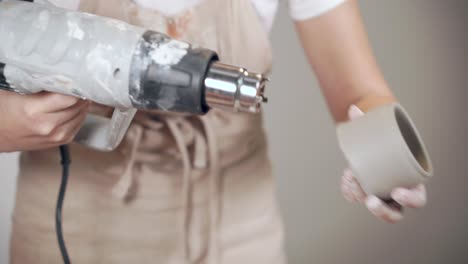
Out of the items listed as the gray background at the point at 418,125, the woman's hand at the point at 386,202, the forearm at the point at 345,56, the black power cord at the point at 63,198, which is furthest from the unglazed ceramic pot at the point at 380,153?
the gray background at the point at 418,125

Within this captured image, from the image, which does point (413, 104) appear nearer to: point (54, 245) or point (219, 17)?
point (219, 17)

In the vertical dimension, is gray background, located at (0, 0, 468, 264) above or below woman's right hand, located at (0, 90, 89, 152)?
below

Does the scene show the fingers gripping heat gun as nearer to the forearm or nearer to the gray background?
the forearm

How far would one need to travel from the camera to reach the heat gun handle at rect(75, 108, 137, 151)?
431mm

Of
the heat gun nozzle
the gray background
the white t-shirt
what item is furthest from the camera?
the gray background

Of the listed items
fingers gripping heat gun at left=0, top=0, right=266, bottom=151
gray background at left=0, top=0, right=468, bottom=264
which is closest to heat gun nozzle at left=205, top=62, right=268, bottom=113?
fingers gripping heat gun at left=0, top=0, right=266, bottom=151

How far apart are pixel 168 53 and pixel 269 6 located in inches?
8.7

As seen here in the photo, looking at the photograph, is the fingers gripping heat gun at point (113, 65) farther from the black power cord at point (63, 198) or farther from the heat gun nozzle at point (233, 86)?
the black power cord at point (63, 198)

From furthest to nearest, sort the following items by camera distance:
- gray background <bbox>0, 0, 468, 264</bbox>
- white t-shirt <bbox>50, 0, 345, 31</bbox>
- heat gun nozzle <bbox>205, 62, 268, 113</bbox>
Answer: gray background <bbox>0, 0, 468, 264</bbox>, white t-shirt <bbox>50, 0, 345, 31</bbox>, heat gun nozzle <bbox>205, 62, 268, 113</bbox>

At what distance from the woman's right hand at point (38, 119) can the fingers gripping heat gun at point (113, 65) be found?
19 mm

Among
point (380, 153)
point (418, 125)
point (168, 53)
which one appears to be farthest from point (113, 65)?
point (418, 125)

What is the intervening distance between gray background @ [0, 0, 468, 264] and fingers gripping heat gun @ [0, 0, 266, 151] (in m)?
0.59

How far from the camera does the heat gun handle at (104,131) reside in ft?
1.41

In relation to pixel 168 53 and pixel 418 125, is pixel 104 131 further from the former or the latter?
pixel 418 125
